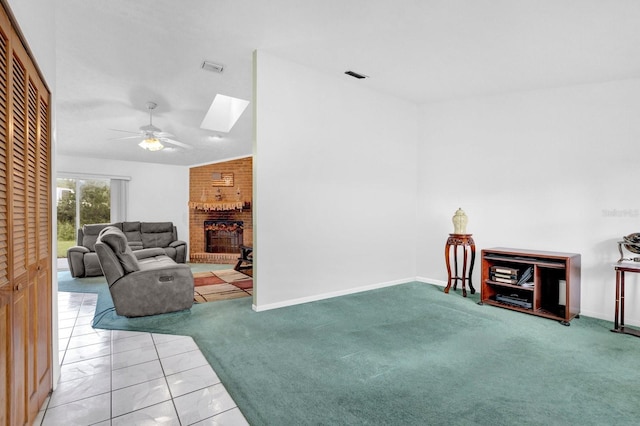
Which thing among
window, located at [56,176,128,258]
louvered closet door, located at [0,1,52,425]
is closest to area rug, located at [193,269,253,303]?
louvered closet door, located at [0,1,52,425]

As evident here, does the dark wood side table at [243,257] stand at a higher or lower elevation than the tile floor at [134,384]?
higher

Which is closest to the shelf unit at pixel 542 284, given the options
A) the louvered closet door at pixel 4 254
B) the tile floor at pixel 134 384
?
the tile floor at pixel 134 384

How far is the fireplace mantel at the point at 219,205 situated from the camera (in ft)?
24.4

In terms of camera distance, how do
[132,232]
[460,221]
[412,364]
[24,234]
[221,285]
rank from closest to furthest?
1. [24,234]
2. [412,364]
3. [460,221]
4. [221,285]
5. [132,232]

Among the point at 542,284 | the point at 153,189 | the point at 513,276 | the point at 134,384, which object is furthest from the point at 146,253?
the point at 542,284

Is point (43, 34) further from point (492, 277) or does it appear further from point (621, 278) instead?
point (621, 278)

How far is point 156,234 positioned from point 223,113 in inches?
132

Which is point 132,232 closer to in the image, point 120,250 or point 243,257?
point 243,257

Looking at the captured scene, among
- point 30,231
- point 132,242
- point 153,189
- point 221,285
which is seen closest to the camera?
point 30,231

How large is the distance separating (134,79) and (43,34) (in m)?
2.21

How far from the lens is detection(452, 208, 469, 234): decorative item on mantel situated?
13.5 feet

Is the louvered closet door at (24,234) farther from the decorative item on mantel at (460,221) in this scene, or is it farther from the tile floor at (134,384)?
the decorative item on mantel at (460,221)

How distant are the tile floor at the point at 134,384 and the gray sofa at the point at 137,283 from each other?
357 mm

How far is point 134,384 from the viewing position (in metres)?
1.99
